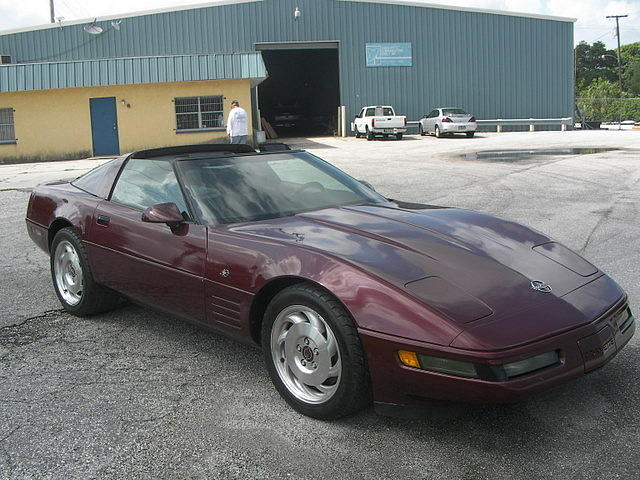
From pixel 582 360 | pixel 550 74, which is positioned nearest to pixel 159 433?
pixel 582 360

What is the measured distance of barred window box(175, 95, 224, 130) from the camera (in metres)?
27.6

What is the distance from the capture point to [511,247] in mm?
3471

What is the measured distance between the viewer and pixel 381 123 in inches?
1193

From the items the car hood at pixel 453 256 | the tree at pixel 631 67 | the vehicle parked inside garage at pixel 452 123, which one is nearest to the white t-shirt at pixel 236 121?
the car hood at pixel 453 256

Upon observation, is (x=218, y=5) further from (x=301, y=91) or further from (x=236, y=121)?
(x=236, y=121)

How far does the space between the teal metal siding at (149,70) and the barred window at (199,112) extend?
A: 120 cm

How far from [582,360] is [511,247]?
0.87 metres

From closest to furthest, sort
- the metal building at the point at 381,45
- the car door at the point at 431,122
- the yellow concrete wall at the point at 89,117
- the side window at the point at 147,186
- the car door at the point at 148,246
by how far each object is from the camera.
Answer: the car door at the point at 148,246
the side window at the point at 147,186
the yellow concrete wall at the point at 89,117
the car door at the point at 431,122
the metal building at the point at 381,45

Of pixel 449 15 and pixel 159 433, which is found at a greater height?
pixel 449 15

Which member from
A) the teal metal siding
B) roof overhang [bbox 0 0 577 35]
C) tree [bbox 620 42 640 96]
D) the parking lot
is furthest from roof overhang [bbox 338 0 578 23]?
tree [bbox 620 42 640 96]

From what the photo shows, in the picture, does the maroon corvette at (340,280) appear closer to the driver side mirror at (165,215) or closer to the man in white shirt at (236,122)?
the driver side mirror at (165,215)

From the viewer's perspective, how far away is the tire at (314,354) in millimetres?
2844

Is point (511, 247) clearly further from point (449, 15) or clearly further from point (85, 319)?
point (449, 15)

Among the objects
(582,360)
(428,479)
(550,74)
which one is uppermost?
(550,74)
